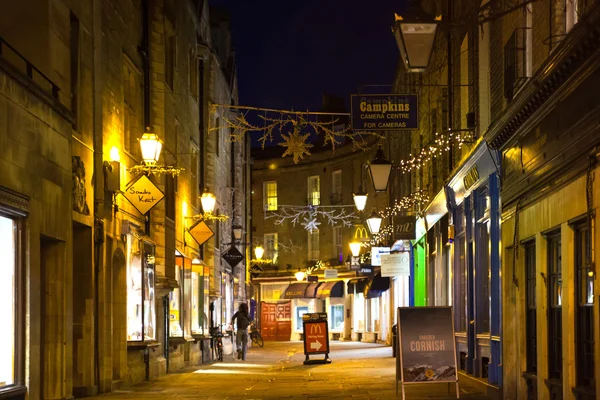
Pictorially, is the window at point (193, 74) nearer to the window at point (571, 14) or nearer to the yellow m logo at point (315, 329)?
the yellow m logo at point (315, 329)

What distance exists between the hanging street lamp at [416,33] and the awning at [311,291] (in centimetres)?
4998

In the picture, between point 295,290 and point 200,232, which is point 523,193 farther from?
point 295,290

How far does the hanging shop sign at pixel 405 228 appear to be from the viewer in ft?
97.0

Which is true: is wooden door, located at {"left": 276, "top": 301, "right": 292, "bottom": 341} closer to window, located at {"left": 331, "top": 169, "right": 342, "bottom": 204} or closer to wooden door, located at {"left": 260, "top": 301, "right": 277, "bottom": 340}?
wooden door, located at {"left": 260, "top": 301, "right": 277, "bottom": 340}

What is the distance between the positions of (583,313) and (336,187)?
156 feet

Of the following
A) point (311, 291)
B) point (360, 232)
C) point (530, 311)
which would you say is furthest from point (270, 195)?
point (530, 311)

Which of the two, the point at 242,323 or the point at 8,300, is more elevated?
the point at 8,300

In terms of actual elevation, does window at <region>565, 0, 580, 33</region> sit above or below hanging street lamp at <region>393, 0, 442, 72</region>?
above

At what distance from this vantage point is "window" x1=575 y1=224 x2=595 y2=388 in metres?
11.7

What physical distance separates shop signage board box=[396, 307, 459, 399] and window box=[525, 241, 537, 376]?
1177mm

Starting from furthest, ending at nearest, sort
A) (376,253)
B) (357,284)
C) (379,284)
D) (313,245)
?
(313,245) < (357,284) < (379,284) < (376,253)

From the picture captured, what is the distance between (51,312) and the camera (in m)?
14.3

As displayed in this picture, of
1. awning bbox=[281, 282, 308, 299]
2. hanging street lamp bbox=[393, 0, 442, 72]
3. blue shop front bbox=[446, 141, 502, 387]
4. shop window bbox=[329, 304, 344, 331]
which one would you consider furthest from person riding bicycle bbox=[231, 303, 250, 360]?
awning bbox=[281, 282, 308, 299]

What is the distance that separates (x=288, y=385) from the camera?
20.5m
